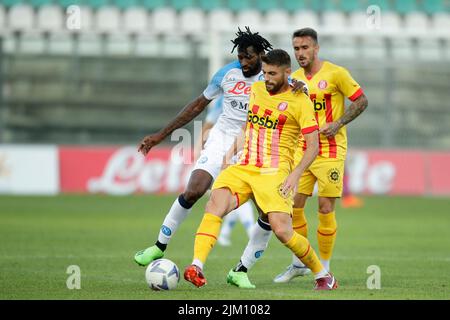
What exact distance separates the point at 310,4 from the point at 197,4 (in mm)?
3287

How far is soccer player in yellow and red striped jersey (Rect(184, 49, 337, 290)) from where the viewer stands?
29.3 feet

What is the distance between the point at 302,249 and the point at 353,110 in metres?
1.80

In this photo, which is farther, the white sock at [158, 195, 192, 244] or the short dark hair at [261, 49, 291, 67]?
the white sock at [158, 195, 192, 244]

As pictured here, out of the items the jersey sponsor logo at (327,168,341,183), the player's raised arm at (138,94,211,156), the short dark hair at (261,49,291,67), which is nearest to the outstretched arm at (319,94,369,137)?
the jersey sponsor logo at (327,168,341,183)

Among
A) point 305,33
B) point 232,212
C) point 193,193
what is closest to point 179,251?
point 232,212

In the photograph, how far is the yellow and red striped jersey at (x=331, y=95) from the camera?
33.7 feet

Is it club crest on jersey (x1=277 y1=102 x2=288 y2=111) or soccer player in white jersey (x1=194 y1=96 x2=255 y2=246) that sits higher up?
club crest on jersey (x1=277 y1=102 x2=288 y2=111)

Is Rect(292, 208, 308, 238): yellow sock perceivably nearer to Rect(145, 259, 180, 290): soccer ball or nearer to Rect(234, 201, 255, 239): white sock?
Rect(145, 259, 180, 290): soccer ball

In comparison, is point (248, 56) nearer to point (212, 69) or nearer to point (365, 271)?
point (365, 271)

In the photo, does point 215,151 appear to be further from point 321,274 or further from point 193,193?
point 321,274

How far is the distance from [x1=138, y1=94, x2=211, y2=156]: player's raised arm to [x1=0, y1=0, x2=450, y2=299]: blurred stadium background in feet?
44.3

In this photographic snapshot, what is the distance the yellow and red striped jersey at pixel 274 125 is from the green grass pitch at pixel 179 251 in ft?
3.86

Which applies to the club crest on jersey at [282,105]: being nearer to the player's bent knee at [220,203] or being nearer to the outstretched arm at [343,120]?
the player's bent knee at [220,203]

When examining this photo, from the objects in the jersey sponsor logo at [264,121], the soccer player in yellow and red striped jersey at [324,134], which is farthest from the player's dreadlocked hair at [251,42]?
the jersey sponsor logo at [264,121]
